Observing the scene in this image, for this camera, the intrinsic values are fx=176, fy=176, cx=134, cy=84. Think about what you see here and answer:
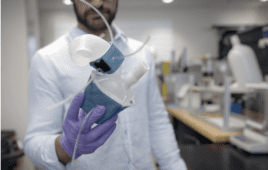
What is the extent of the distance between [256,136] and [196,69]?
7.57 feet

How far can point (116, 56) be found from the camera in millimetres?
382

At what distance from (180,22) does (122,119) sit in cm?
510

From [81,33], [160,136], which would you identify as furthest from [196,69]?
[81,33]

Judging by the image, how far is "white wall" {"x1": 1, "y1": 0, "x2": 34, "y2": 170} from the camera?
75.4 inches

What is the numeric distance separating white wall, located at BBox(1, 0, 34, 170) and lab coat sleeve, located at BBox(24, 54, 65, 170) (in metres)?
1.65

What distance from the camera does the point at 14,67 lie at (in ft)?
6.45

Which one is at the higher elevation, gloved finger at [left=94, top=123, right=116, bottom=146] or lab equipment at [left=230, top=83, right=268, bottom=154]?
gloved finger at [left=94, top=123, right=116, bottom=146]

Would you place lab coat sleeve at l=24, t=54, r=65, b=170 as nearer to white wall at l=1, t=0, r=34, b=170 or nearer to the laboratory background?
the laboratory background

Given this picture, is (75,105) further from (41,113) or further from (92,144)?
(41,113)

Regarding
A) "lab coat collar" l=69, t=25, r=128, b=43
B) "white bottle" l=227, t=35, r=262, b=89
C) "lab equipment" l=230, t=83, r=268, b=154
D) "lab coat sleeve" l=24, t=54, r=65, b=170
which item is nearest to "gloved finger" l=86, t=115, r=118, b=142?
"lab coat sleeve" l=24, t=54, r=65, b=170

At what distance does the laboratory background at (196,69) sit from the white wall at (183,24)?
1.1 inches

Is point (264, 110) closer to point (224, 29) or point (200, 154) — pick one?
point (200, 154)

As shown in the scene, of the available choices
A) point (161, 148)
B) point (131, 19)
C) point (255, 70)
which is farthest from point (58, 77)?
point (131, 19)

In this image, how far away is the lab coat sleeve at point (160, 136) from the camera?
762 mm
